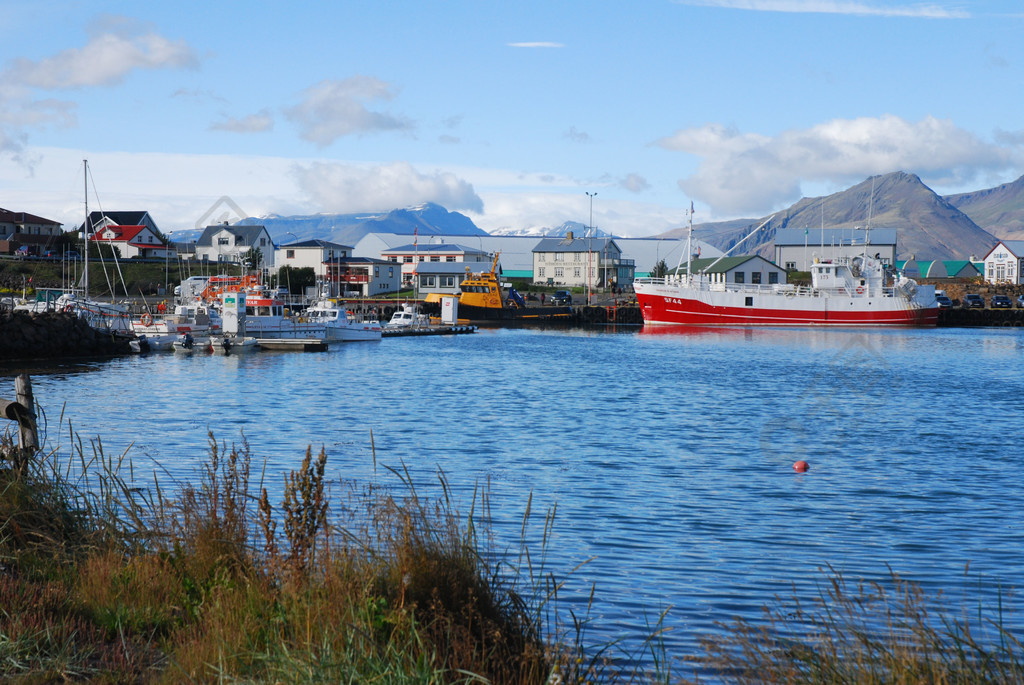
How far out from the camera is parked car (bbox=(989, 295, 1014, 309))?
9175 centimetres

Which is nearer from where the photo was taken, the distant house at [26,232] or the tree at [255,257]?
the distant house at [26,232]

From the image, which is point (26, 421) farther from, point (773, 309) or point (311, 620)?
point (773, 309)

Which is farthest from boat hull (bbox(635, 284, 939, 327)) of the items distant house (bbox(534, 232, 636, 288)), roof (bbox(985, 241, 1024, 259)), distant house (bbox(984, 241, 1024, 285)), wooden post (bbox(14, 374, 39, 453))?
wooden post (bbox(14, 374, 39, 453))

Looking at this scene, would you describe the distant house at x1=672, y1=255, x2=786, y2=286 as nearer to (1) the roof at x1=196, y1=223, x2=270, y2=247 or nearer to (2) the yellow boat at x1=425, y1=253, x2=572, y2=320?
(2) the yellow boat at x1=425, y1=253, x2=572, y2=320

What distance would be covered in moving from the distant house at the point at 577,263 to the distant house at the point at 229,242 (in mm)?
35324

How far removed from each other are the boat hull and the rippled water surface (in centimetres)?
3225

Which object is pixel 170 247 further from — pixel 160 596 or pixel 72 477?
pixel 160 596

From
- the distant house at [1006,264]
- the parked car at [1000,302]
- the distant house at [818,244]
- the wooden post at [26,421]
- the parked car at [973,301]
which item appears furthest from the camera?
the distant house at [1006,264]

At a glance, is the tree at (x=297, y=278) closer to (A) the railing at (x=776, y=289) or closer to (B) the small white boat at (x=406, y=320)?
(B) the small white boat at (x=406, y=320)

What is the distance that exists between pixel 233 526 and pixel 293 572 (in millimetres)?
1227

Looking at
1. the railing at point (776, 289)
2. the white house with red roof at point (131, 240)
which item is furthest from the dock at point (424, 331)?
the white house with red roof at point (131, 240)

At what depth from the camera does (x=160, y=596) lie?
5.89 meters

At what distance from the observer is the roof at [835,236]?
12088cm

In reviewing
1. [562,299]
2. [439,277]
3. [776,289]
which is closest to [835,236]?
[562,299]
